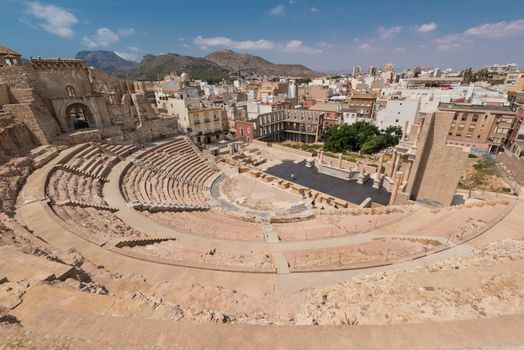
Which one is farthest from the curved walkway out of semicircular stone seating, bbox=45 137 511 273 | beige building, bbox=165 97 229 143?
beige building, bbox=165 97 229 143

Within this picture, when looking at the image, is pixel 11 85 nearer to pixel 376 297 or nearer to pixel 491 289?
pixel 376 297

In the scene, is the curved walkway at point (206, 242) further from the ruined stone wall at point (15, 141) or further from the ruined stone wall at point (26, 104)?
the ruined stone wall at point (26, 104)

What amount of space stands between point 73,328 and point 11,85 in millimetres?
28600

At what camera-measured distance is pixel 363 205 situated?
68.3ft

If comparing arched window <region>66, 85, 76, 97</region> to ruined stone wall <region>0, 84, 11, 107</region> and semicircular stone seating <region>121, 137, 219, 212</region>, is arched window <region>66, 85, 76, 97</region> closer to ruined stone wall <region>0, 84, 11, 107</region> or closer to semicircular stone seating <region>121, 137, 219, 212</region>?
ruined stone wall <region>0, 84, 11, 107</region>

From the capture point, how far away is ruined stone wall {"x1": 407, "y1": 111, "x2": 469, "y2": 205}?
16.2 m

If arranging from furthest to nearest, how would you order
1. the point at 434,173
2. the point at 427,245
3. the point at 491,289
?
the point at 434,173, the point at 427,245, the point at 491,289

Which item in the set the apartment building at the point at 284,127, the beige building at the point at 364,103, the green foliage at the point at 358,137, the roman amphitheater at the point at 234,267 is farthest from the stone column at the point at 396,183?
the beige building at the point at 364,103

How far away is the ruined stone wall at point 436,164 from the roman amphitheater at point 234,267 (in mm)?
1633

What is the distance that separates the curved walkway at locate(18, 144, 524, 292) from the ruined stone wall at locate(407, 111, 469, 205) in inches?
154

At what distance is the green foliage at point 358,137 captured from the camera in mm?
38094

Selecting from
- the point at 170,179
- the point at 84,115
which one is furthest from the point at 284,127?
the point at 84,115

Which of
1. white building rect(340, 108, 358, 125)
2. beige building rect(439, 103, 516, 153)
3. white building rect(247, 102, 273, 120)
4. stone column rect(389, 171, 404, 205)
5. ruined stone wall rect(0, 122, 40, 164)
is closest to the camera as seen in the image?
ruined stone wall rect(0, 122, 40, 164)

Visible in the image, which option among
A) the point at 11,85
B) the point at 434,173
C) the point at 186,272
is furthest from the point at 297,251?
the point at 11,85
